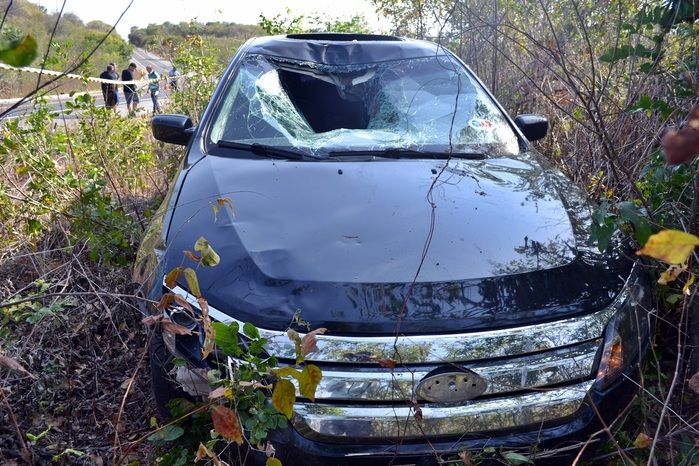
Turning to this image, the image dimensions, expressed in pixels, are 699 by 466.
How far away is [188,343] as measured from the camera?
2014 mm

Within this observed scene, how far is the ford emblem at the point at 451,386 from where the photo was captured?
6.12ft

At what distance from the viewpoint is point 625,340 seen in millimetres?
2084

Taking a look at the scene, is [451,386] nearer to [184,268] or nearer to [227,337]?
[227,337]

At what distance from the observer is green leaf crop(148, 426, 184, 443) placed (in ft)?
6.24

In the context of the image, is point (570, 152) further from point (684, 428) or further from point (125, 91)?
point (125, 91)

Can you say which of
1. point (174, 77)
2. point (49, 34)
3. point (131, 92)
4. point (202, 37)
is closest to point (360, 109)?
point (49, 34)

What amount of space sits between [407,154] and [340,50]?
1.16 m

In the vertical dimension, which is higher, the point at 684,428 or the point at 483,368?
the point at 483,368

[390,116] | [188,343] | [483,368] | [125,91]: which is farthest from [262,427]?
[125,91]

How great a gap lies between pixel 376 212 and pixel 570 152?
2.77 meters

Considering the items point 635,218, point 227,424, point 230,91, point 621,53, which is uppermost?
point 621,53

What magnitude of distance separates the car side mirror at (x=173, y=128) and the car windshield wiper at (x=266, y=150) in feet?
1.58

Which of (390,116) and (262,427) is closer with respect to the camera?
(262,427)

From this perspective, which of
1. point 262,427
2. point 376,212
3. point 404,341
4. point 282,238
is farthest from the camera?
point 376,212
